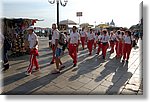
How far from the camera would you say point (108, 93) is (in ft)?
13.5

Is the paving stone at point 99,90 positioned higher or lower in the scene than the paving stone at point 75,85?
lower

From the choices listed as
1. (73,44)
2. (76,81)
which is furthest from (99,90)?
(73,44)

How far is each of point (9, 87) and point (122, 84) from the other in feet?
8.61

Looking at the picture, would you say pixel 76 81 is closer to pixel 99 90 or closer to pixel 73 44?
pixel 99 90

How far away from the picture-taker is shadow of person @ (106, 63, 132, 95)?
4289mm

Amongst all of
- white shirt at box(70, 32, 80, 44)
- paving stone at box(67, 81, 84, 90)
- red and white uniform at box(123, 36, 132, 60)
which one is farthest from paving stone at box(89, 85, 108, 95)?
red and white uniform at box(123, 36, 132, 60)

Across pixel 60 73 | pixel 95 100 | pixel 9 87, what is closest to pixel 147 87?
pixel 95 100

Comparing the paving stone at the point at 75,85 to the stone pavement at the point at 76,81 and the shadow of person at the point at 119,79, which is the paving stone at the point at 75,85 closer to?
the stone pavement at the point at 76,81

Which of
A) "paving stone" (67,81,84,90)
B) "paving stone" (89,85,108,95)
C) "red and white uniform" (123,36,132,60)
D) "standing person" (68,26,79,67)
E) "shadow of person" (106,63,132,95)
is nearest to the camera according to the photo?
"paving stone" (89,85,108,95)

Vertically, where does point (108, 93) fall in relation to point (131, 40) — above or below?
below

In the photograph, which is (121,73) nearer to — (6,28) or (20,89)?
(20,89)

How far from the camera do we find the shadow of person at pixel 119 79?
14.1 feet

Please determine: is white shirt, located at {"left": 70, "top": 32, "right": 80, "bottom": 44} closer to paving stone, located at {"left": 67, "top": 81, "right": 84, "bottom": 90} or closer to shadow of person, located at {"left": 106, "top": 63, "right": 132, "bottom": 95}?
shadow of person, located at {"left": 106, "top": 63, "right": 132, "bottom": 95}

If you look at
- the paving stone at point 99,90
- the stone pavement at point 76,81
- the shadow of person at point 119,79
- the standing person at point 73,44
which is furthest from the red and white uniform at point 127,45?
the paving stone at point 99,90
